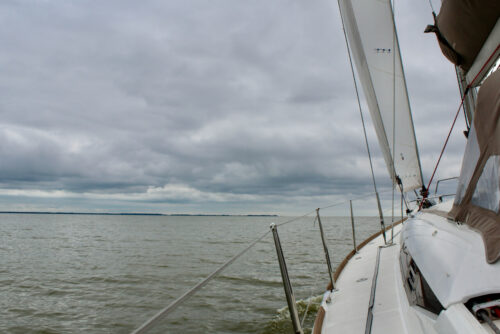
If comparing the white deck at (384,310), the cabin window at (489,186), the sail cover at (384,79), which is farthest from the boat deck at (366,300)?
the sail cover at (384,79)

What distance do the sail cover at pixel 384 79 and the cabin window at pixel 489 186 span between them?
3.06 meters

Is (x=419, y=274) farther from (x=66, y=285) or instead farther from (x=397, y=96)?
(x=66, y=285)

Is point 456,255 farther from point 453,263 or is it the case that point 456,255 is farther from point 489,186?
point 489,186

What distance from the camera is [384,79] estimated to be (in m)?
5.09

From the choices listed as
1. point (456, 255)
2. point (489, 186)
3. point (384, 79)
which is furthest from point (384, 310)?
point (384, 79)

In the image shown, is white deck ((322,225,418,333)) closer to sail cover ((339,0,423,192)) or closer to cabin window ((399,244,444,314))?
cabin window ((399,244,444,314))

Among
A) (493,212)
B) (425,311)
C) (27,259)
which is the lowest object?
(27,259)

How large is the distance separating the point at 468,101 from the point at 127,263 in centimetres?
1148

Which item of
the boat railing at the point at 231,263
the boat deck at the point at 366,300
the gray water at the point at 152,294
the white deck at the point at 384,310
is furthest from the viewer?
the gray water at the point at 152,294

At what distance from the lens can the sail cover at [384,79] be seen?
477 cm

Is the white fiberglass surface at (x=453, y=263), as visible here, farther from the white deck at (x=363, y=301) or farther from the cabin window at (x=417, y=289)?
the white deck at (x=363, y=301)

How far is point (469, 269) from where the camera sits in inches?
63.6

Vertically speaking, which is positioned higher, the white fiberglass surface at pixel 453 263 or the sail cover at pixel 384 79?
the sail cover at pixel 384 79

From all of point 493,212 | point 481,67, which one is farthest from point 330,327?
point 481,67
